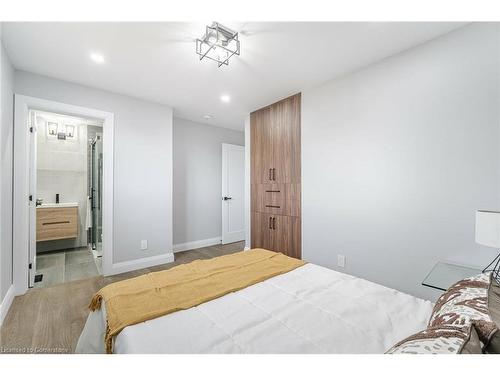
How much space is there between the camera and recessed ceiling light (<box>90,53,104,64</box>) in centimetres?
212

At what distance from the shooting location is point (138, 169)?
3184 mm

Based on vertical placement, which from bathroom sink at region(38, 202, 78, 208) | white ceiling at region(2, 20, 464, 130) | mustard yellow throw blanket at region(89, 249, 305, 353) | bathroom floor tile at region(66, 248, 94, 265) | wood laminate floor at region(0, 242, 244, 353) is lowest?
wood laminate floor at region(0, 242, 244, 353)

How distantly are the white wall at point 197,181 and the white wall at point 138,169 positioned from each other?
25.6 inches

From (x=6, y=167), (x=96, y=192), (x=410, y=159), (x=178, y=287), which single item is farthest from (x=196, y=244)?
(x=410, y=159)

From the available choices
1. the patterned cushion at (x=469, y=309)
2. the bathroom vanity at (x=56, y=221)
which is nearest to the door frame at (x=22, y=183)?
the bathroom vanity at (x=56, y=221)

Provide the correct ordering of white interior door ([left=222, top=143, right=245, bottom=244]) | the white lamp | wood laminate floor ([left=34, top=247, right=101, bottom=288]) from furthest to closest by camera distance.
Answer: white interior door ([left=222, top=143, right=245, bottom=244]) → wood laminate floor ([left=34, top=247, right=101, bottom=288]) → the white lamp

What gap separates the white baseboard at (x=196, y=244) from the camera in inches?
162

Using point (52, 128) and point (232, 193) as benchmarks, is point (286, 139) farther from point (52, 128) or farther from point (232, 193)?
point (52, 128)

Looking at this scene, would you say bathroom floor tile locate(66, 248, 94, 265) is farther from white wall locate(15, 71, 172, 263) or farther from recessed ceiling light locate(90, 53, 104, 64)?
recessed ceiling light locate(90, 53, 104, 64)

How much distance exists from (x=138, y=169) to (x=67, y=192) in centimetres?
225

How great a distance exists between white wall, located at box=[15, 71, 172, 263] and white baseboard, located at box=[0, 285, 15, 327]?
0.97 meters

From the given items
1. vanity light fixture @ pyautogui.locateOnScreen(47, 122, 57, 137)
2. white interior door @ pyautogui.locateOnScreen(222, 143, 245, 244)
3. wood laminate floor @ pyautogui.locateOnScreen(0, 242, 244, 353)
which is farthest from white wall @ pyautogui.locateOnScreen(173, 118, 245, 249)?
vanity light fixture @ pyautogui.locateOnScreen(47, 122, 57, 137)

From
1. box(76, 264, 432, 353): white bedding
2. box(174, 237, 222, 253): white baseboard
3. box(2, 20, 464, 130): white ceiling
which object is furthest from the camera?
box(174, 237, 222, 253): white baseboard

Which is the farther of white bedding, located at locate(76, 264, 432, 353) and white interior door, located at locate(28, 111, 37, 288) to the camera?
white interior door, located at locate(28, 111, 37, 288)
